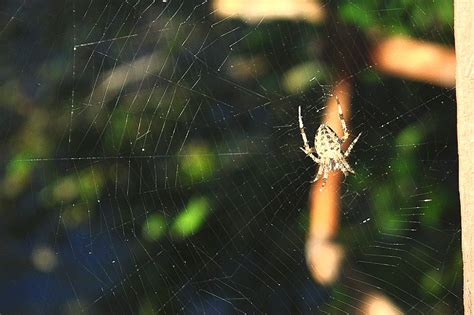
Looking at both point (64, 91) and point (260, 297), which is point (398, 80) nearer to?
point (260, 297)

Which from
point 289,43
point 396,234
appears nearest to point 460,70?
point 289,43

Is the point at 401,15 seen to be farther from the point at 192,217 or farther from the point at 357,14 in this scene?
the point at 192,217

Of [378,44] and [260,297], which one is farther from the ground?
[378,44]

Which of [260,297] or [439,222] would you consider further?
[260,297]

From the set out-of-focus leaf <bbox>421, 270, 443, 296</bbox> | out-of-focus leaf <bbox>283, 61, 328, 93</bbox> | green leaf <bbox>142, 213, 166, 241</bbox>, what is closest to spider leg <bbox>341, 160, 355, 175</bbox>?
out-of-focus leaf <bbox>283, 61, 328, 93</bbox>

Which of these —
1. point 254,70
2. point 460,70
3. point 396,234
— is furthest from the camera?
point 396,234

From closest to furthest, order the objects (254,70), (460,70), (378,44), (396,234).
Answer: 1. (460,70)
2. (378,44)
3. (254,70)
4. (396,234)

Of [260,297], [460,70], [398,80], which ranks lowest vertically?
[260,297]

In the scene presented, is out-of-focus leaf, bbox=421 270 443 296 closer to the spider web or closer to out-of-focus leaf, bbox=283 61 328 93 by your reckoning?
the spider web
